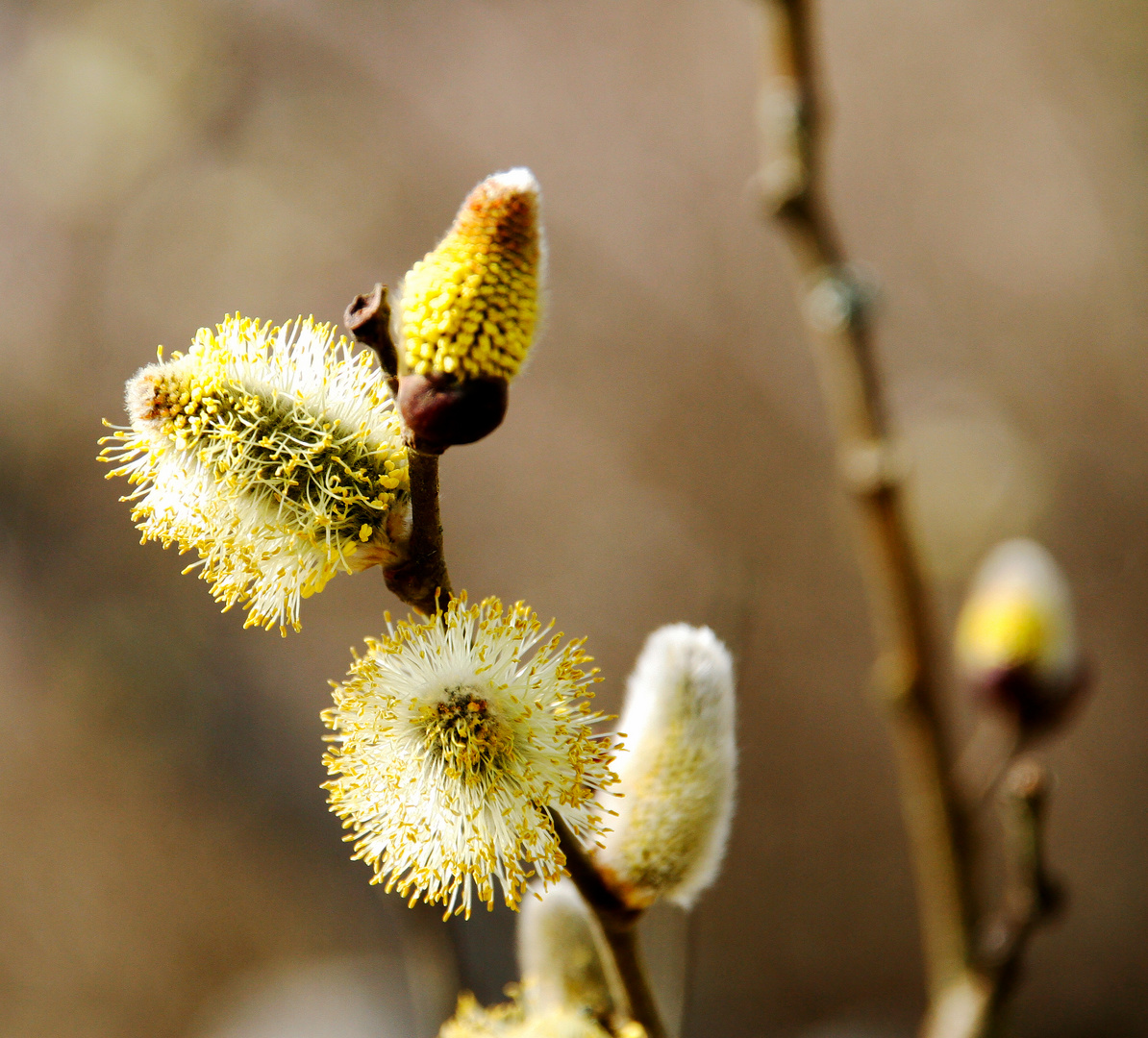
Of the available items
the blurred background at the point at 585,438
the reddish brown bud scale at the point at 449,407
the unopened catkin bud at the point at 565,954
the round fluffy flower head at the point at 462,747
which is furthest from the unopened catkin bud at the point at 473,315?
the blurred background at the point at 585,438

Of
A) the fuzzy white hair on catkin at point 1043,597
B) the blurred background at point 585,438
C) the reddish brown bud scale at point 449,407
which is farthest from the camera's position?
the blurred background at point 585,438

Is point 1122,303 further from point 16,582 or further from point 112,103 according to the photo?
point 16,582

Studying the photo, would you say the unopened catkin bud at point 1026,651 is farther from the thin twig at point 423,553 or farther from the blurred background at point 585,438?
the blurred background at point 585,438

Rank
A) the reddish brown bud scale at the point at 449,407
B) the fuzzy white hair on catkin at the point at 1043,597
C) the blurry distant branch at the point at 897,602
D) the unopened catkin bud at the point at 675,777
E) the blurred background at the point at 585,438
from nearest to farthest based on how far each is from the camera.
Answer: the reddish brown bud scale at the point at 449,407, the unopened catkin bud at the point at 675,777, the blurry distant branch at the point at 897,602, the fuzzy white hair on catkin at the point at 1043,597, the blurred background at the point at 585,438

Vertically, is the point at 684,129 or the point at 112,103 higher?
the point at 112,103

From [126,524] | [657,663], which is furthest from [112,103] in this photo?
[657,663]

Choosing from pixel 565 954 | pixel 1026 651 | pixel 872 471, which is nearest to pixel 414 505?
pixel 565 954

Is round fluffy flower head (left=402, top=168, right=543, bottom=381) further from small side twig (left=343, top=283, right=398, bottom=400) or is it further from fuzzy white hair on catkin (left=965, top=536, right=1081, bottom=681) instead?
fuzzy white hair on catkin (left=965, top=536, right=1081, bottom=681)
